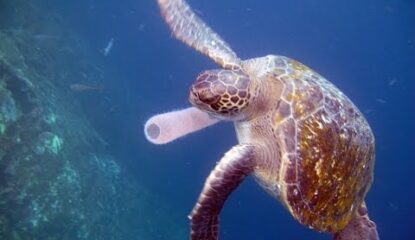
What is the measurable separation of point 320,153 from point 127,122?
1453 cm

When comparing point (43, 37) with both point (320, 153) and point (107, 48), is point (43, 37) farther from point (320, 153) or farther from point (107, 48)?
point (320, 153)

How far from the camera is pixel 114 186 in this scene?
472 inches

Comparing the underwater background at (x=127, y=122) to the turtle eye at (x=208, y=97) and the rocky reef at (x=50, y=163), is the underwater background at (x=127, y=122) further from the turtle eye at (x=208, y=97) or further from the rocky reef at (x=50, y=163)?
the turtle eye at (x=208, y=97)

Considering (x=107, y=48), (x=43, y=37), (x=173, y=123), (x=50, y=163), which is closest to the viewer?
(x=173, y=123)

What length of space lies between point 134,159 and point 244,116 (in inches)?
529

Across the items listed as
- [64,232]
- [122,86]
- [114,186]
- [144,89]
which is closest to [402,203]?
[144,89]

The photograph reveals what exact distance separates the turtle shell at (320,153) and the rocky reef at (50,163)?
5799 mm

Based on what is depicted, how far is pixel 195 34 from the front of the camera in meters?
5.32

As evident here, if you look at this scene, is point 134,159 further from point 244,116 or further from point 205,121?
point 244,116

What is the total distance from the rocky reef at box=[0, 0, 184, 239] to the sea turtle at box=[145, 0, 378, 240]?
5.11m

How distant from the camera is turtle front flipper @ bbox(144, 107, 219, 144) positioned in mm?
5414

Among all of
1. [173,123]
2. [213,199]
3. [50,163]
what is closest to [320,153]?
[213,199]

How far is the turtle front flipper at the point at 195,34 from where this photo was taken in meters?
4.99

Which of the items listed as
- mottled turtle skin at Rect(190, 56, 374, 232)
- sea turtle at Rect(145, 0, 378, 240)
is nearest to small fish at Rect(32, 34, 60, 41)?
sea turtle at Rect(145, 0, 378, 240)
